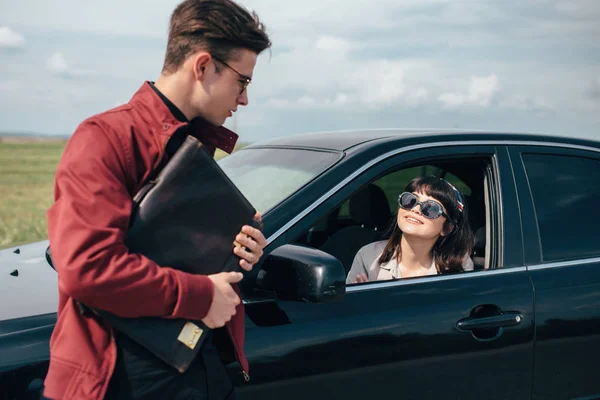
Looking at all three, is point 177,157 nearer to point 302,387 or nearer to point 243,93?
point 243,93

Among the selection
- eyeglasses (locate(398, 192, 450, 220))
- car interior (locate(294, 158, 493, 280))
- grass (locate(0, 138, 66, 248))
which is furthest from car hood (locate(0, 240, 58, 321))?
grass (locate(0, 138, 66, 248))

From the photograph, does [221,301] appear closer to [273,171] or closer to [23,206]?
[273,171]

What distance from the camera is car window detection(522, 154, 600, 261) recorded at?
280 cm

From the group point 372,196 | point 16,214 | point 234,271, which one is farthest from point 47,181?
point 234,271

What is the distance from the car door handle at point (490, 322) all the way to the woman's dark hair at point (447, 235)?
1.44 ft

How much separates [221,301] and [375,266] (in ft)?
5.32

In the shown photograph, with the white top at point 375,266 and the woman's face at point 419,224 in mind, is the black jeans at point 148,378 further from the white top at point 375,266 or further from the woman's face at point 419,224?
the woman's face at point 419,224

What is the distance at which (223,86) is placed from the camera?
160 cm

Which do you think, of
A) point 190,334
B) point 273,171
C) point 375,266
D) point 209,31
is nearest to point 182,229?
point 190,334

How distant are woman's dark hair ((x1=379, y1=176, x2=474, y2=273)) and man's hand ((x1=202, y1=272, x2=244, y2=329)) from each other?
156 centimetres

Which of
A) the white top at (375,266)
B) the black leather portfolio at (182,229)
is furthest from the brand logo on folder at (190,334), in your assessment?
the white top at (375,266)

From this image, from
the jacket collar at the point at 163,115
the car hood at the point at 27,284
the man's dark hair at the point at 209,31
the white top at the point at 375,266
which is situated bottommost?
the car hood at the point at 27,284

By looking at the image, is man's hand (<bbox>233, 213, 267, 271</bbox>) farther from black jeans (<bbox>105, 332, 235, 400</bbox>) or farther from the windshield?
the windshield

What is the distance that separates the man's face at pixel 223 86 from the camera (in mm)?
1584
